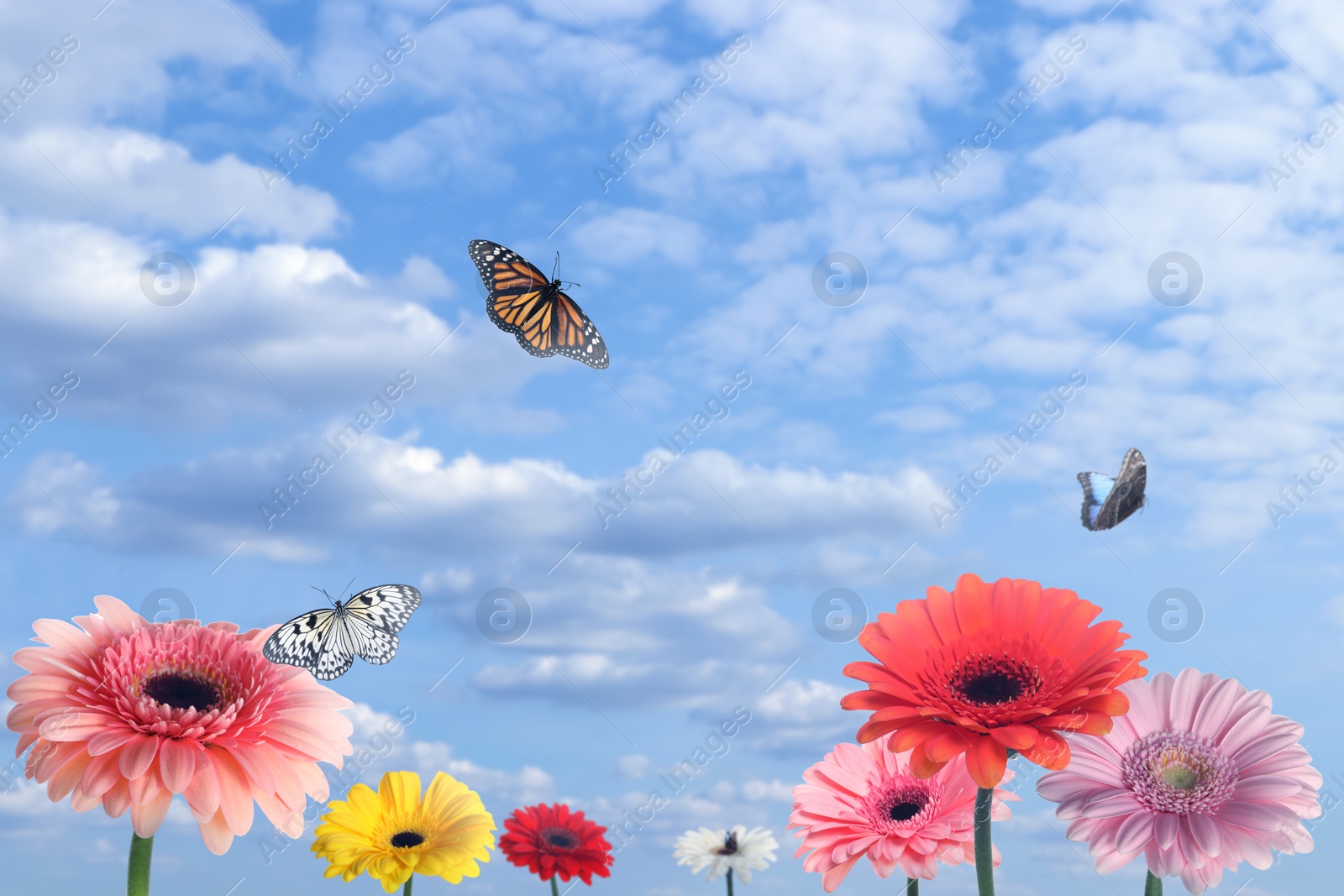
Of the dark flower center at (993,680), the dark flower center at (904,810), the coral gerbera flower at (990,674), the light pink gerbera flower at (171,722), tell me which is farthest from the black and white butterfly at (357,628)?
the dark flower center at (993,680)

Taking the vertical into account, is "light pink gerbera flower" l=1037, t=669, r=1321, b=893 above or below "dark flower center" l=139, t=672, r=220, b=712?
below

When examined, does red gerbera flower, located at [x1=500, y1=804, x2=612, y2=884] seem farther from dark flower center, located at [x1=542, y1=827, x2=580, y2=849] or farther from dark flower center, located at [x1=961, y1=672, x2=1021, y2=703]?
dark flower center, located at [x1=961, y1=672, x2=1021, y2=703]

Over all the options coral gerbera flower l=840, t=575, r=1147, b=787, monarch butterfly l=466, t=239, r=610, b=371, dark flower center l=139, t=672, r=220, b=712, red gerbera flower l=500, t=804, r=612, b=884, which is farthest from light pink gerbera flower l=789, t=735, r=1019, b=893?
monarch butterfly l=466, t=239, r=610, b=371

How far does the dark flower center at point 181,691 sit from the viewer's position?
2803 millimetres

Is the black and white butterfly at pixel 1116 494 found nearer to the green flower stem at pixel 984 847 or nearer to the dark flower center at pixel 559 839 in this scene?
the dark flower center at pixel 559 839

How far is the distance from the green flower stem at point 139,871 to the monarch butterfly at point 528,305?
6.50 m

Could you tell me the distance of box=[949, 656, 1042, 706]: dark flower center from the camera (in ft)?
8.62

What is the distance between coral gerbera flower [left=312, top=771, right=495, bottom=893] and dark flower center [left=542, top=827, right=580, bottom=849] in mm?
1162

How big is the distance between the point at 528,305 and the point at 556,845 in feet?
14.0

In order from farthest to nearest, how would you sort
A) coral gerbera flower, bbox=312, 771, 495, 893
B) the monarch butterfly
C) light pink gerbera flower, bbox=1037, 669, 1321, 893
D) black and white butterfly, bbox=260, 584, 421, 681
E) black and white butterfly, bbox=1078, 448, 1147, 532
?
the monarch butterfly → black and white butterfly, bbox=1078, 448, 1147, 532 → coral gerbera flower, bbox=312, 771, 495, 893 → black and white butterfly, bbox=260, 584, 421, 681 → light pink gerbera flower, bbox=1037, 669, 1321, 893

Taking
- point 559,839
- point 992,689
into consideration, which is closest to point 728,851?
point 559,839

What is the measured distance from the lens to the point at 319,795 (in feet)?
9.32

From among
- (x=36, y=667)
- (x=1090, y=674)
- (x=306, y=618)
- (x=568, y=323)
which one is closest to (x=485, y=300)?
(x=568, y=323)

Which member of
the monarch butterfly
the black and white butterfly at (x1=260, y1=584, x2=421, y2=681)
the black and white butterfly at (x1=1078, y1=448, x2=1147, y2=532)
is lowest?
the black and white butterfly at (x1=260, y1=584, x2=421, y2=681)
